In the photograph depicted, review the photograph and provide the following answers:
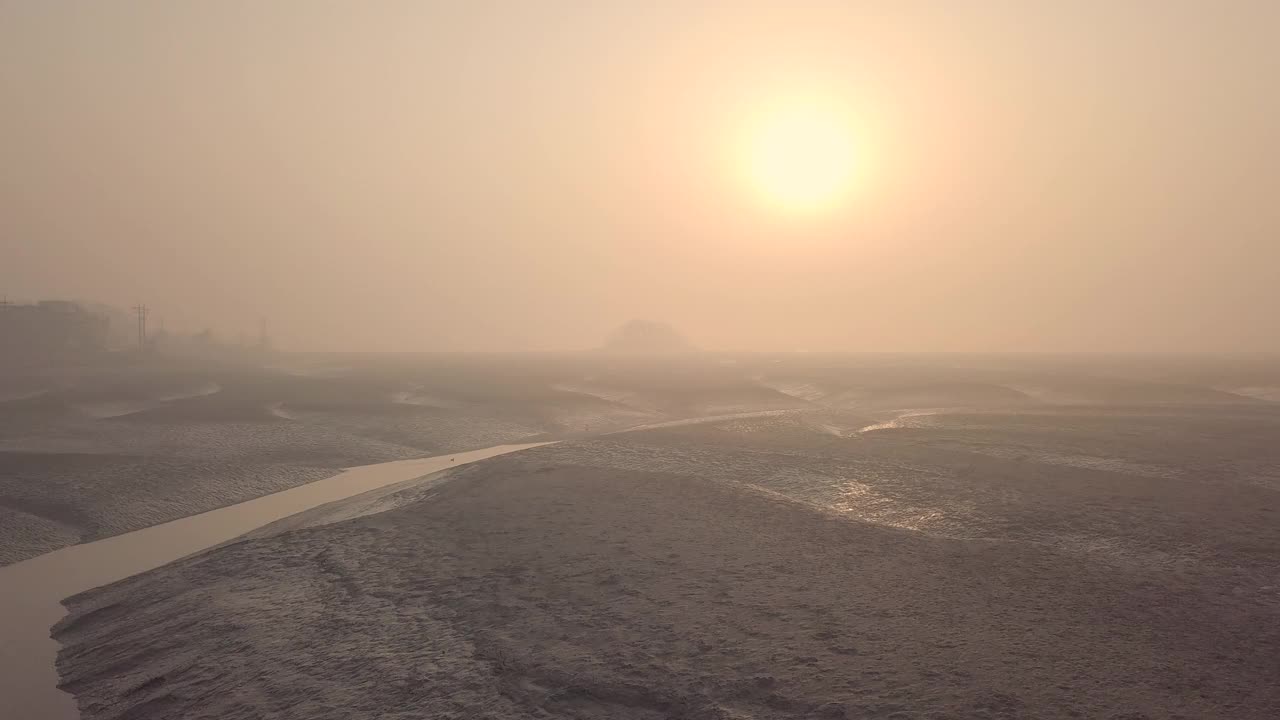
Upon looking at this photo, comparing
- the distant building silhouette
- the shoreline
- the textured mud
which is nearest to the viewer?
the textured mud

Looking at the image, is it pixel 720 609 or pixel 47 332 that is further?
pixel 47 332

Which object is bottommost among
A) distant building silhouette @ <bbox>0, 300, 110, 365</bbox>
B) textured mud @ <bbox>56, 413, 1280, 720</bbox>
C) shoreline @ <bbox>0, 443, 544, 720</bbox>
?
shoreline @ <bbox>0, 443, 544, 720</bbox>

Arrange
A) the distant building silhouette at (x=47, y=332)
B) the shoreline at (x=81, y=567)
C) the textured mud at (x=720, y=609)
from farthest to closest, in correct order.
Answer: the distant building silhouette at (x=47, y=332) < the shoreline at (x=81, y=567) < the textured mud at (x=720, y=609)

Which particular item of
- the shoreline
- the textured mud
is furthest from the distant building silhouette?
the textured mud

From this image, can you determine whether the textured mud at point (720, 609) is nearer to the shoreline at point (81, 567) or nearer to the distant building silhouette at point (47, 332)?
the shoreline at point (81, 567)

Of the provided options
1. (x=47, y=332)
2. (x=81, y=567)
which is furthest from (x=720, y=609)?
(x=47, y=332)

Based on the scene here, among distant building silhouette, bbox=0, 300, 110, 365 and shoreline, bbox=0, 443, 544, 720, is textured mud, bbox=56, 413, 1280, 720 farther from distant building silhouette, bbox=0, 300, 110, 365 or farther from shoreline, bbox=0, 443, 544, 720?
distant building silhouette, bbox=0, 300, 110, 365

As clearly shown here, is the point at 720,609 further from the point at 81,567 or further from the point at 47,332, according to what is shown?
the point at 47,332

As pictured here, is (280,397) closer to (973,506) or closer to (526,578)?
(526,578)

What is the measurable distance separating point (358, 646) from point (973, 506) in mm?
13587

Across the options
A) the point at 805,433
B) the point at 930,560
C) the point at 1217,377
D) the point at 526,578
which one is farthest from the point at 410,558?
the point at 1217,377

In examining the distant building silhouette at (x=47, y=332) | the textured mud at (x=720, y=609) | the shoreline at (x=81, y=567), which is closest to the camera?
the textured mud at (x=720, y=609)

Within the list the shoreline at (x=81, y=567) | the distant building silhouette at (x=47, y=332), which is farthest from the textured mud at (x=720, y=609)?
the distant building silhouette at (x=47, y=332)

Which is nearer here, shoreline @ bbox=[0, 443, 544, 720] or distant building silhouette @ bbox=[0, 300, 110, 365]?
shoreline @ bbox=[0, 443, 544, 720]
